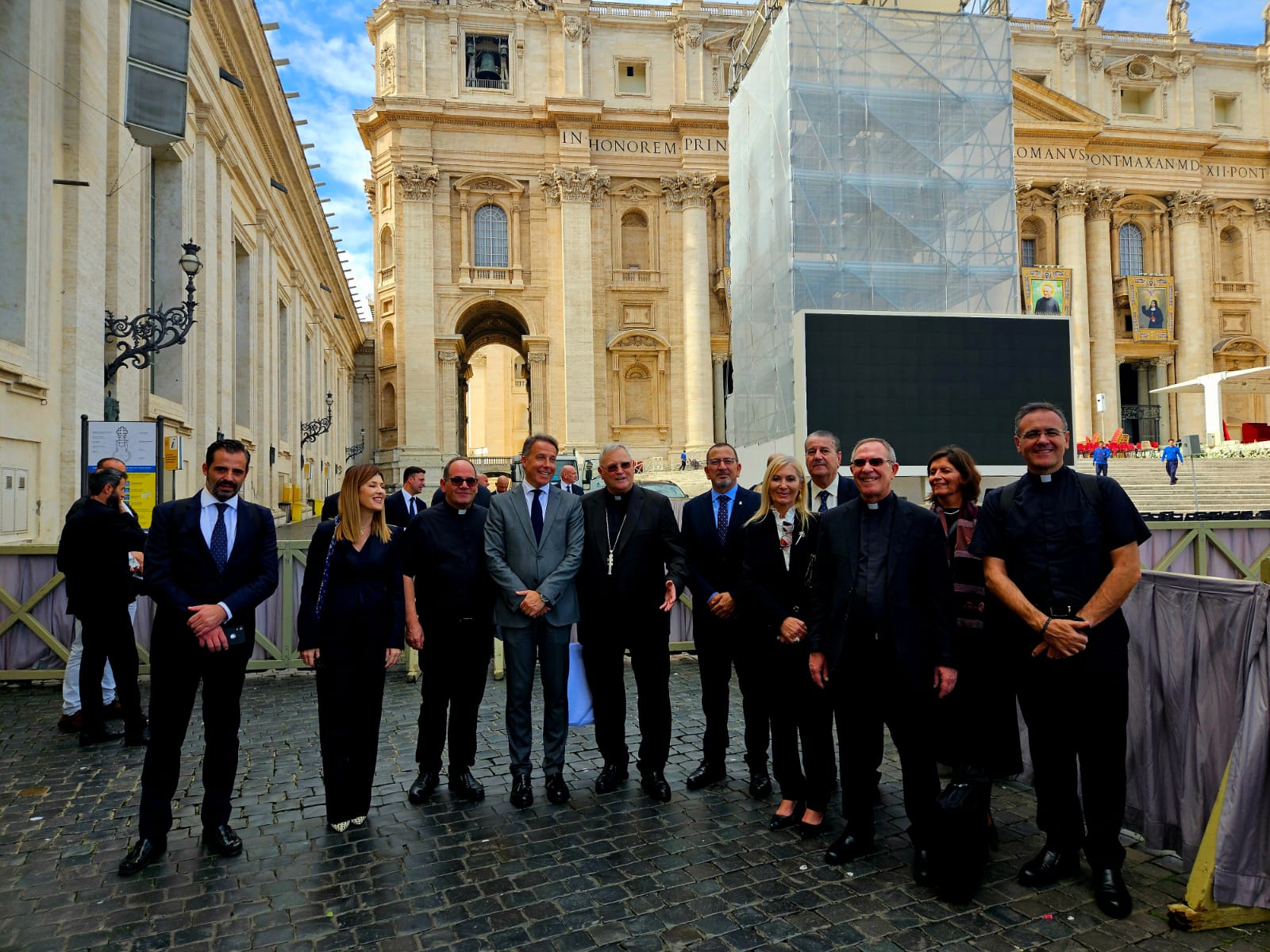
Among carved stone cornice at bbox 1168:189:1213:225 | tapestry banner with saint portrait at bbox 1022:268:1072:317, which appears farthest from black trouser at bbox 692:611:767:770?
carved stone cornice at bbox 1168:189:1213:225

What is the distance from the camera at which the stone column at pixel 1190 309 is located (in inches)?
1698

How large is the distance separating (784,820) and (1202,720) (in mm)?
2021

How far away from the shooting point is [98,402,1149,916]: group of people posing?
362cm

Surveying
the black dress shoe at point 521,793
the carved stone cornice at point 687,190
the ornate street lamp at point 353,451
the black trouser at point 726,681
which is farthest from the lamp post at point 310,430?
the black trouser at point 726,681

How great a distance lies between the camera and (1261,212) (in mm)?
44750

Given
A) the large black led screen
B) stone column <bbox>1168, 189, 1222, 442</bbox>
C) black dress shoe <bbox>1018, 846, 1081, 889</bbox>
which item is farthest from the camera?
stone column <bbox>1168, 189, 1222, 442</bbox>

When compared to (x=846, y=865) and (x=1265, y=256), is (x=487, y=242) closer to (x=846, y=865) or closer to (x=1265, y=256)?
(x=846, y=865)

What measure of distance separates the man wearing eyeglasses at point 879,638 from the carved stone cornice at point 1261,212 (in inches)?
2146

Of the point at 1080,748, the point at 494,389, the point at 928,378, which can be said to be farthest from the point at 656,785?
the point at 494,389

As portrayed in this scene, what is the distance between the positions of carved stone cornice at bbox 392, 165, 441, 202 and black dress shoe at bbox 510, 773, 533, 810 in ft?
121

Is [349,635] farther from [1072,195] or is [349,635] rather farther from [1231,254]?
[1231,254]

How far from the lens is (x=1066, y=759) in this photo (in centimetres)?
366

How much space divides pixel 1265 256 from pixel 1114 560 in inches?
2119

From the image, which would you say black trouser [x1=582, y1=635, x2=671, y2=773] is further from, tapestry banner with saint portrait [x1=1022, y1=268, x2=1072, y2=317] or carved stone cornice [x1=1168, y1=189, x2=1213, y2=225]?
carved stone cornice [x1=1168, y1=189, x2=1213, y2=225]
